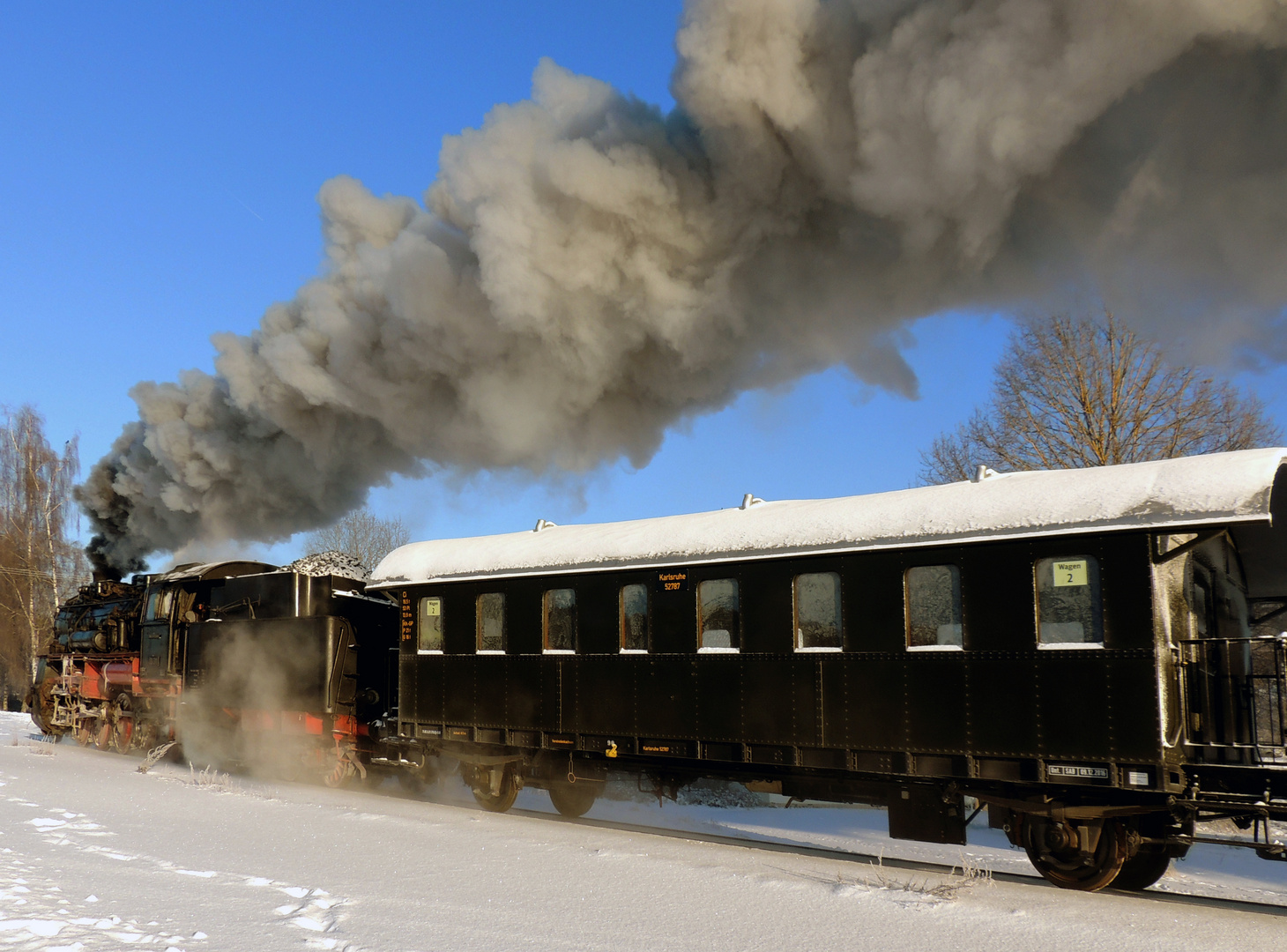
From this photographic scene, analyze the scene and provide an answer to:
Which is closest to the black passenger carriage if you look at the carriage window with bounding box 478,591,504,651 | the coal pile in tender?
the carriage window with bounding box 478,591,504,651

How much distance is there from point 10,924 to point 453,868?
3.28 meters

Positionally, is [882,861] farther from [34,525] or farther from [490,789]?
[34,525]

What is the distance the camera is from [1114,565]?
25.3 ft

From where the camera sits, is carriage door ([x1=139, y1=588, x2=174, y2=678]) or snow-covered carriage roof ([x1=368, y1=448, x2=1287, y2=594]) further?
carriage door ([x1=139, y1=588, x2=174, y2=678])

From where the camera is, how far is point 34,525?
1655 inches

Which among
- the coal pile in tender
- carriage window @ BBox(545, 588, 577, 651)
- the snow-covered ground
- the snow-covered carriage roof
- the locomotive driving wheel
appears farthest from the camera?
the coal pile in tender

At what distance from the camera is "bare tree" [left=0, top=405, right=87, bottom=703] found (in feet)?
136

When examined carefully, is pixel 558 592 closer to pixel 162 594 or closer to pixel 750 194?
pixel 750 194

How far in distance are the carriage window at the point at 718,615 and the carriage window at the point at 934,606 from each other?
1801 millimetres

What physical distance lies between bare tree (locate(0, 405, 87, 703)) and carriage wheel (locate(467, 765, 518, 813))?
3504cm

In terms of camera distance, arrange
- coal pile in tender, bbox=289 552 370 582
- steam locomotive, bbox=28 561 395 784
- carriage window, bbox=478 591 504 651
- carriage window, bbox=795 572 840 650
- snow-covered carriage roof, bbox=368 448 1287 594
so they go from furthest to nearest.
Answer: coal pile in tender, bbox=289 552 370 582, steam locomotive, bbox=28 561 395 784, carriage window, bbox=478 591 504 651, carriage window, bbox=795 572 840 650, snow-covered carriage roof, bbox=368 448 1287 594

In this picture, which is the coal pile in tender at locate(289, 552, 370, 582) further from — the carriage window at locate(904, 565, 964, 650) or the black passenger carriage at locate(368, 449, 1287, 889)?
the carriage window at locate(904, 565, 964, 650)

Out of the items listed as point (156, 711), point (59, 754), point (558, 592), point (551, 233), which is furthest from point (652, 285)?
point (59, 754)

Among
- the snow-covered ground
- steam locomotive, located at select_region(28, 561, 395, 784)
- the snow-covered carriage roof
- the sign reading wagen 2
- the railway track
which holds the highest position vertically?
the snow-covered carriage roof
